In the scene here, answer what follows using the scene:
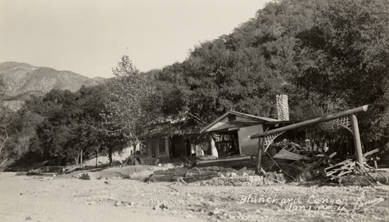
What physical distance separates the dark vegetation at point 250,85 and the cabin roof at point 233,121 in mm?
4191

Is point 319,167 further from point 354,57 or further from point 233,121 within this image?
point 233,121

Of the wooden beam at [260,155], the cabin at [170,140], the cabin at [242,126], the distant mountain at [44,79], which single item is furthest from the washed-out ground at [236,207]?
the distant mountain at [44,79]

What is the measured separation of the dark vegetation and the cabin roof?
419 cm

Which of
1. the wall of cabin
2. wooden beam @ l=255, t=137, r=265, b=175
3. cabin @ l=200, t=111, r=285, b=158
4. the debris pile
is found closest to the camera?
the debris pile

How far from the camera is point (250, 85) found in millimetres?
45250

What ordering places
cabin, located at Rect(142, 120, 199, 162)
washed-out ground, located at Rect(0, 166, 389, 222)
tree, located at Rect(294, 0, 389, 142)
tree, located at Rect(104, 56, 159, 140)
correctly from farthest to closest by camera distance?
cabin, located at Rect(142, 120, 199, 162), tree, located at Rect(104, 56, 159, 140), tree, located at Rect(294, 0, 389, 142), washed-out ground, located at Rect(0, 166, 389, 222)

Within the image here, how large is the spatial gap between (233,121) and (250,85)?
37.7 ft

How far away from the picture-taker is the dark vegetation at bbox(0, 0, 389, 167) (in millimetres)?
24219

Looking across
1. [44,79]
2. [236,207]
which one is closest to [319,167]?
[236,207]

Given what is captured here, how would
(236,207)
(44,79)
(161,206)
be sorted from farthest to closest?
(44,79) < (161,206) < (236,207)

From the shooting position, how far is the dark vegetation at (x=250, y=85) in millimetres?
24219

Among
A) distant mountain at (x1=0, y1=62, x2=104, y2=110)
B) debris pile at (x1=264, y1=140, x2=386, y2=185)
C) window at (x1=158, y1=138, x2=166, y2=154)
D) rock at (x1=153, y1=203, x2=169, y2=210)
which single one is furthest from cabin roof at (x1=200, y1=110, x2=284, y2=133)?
distant mountain at (x1=0, y1=62, x2=104, y2=110)

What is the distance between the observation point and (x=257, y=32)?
6412cm

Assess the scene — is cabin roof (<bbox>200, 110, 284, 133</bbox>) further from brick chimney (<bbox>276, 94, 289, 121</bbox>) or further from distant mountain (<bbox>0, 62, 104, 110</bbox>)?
distant mountain (<bbox>0, 62, 104, 110</bbox>)
